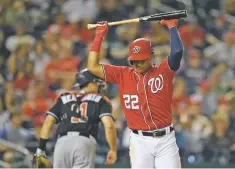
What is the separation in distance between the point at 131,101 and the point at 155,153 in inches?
21.0

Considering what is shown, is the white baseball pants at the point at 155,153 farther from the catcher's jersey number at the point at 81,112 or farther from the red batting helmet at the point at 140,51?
the catcher's jersey number at the point at 81,112

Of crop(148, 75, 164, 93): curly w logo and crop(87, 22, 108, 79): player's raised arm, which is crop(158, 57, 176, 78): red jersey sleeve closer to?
crop(148, 75, 164, 93): curly w logo

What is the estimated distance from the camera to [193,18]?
11.7 meters

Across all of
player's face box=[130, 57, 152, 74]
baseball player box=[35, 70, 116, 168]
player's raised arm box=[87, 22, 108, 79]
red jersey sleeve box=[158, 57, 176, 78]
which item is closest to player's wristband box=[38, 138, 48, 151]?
baseball player box=[35, 70, 116, 168]

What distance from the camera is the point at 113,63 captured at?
11008 millimetres

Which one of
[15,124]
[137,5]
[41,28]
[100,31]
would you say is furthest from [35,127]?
[100,31]

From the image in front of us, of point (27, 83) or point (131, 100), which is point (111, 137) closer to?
point (131, 100)

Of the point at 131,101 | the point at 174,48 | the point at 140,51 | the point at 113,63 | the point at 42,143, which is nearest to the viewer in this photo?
the point at 174,48

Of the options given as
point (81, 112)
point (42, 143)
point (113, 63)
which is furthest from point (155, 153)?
point (113, 63)

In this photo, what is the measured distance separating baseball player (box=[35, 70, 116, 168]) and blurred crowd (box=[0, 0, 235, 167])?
238 centimetres

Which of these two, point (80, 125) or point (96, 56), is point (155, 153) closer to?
point (96, 56)

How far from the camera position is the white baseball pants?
18.8 ft

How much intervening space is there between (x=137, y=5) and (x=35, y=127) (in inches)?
130

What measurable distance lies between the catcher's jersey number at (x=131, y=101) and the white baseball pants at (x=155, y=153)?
30cm
